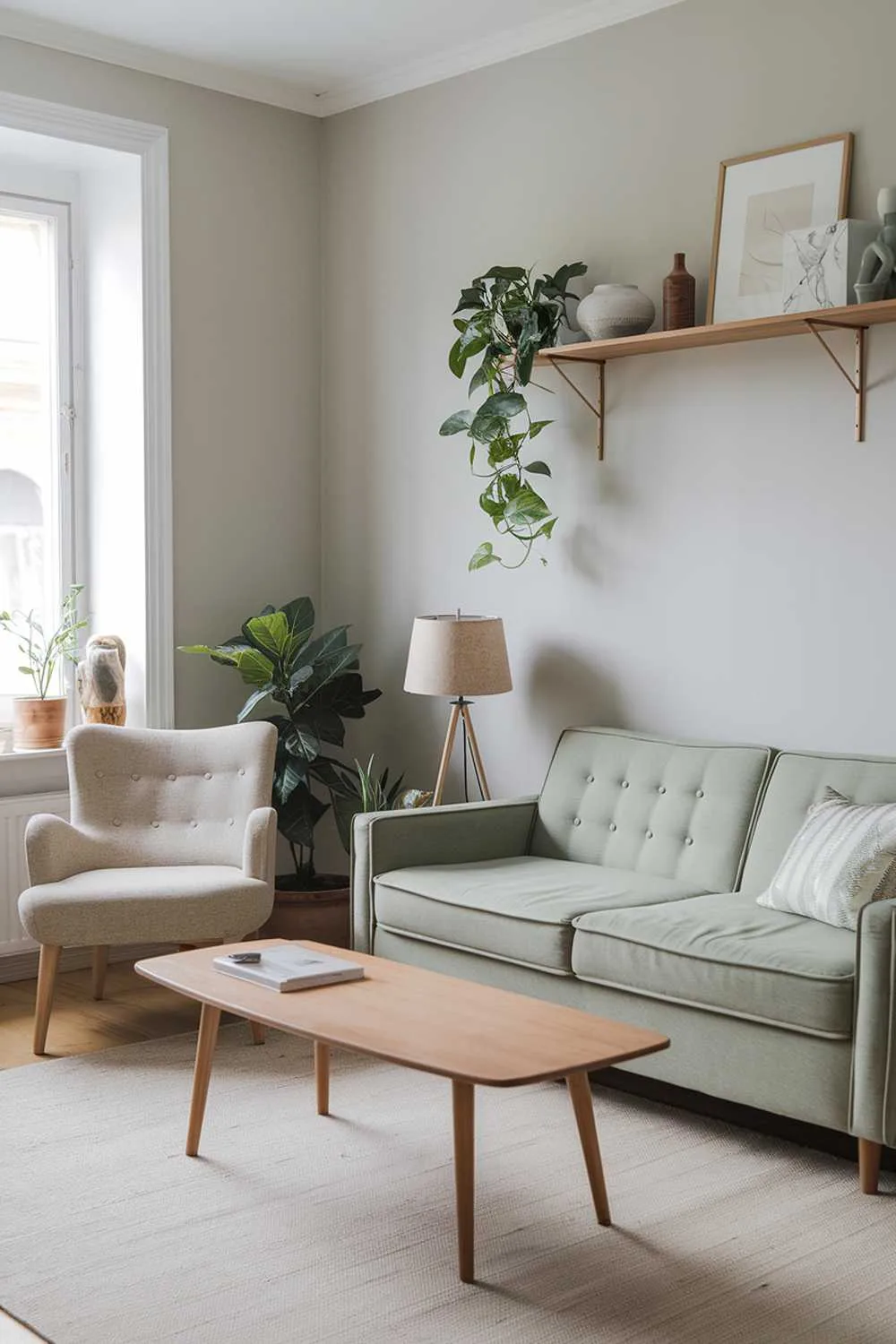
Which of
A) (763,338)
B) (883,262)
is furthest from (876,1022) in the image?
Answer: (763,338)

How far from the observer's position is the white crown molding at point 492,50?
4254 mm

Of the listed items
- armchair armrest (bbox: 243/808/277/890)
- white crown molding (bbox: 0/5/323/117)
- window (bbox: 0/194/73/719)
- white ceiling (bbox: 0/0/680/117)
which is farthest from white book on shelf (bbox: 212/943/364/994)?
white crown molding (bbox: 0/5/323/117)

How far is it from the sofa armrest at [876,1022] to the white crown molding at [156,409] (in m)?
2.75

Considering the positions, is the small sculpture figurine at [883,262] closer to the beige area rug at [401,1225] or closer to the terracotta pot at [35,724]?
the beige area rug at [401,1225]

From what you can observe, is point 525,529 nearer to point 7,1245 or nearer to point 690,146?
point 690,146

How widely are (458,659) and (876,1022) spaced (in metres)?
1.86

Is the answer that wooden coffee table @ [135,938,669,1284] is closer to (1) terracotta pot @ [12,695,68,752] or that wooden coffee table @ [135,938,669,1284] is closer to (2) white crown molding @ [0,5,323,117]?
(1) terracotta pot @ [12,695,68,752]

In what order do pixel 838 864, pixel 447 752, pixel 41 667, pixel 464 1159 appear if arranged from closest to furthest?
pixel 464 1159 → pixel 838 864 → pixel 447 752 → pixel 41 667

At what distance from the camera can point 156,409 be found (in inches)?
191

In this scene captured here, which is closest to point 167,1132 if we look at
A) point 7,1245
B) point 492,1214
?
point 7,1245

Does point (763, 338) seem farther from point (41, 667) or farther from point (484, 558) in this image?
point (41, 667)

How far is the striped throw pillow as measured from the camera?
3191 mm

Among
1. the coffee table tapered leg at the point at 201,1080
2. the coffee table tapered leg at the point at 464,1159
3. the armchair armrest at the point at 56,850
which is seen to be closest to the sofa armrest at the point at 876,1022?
the coffee table tapered leg at the point at 464,1159

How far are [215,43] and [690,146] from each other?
5.22ft
